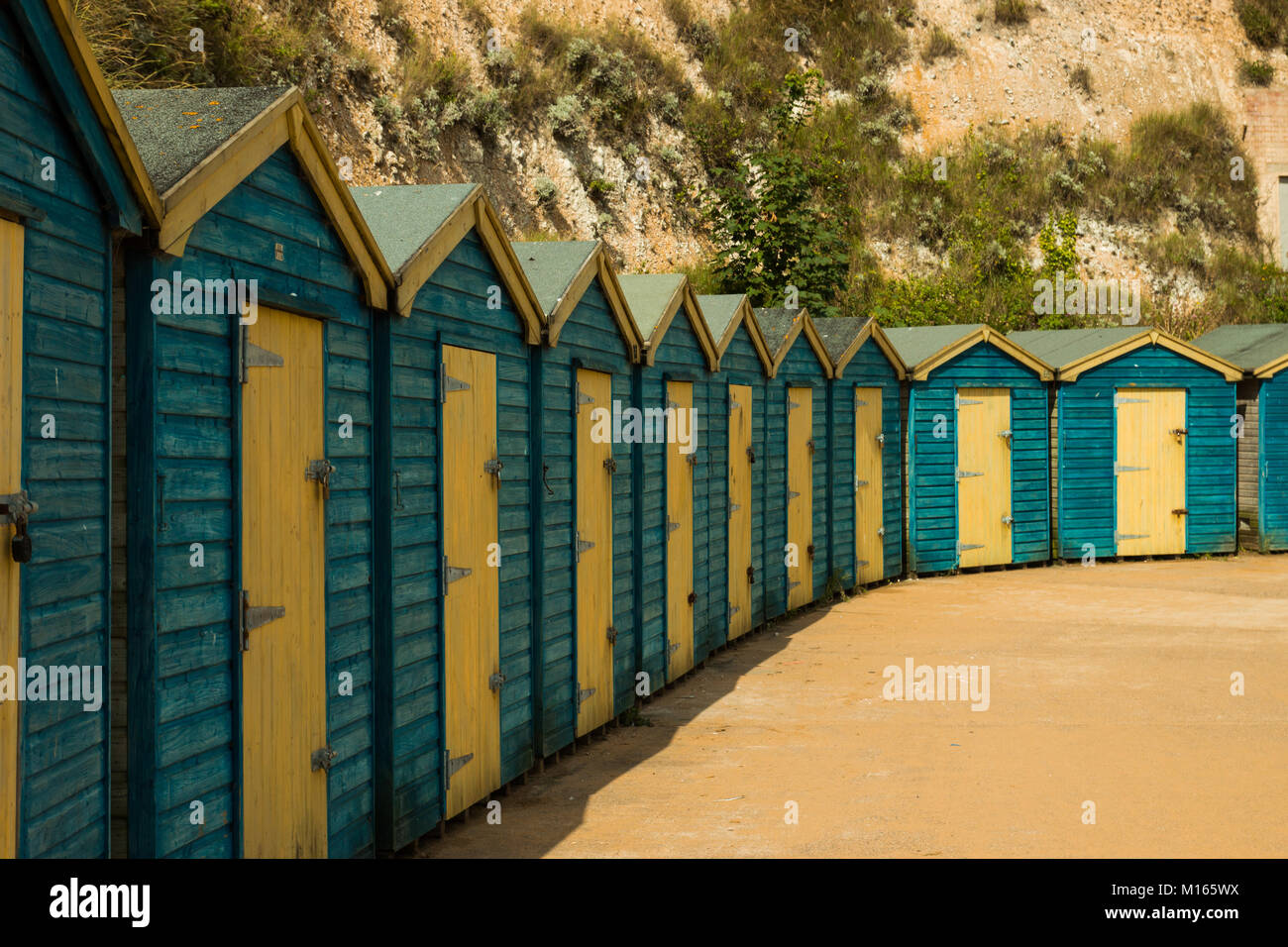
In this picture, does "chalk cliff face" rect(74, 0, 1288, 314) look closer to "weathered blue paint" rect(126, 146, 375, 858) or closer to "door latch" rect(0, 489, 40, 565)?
"weathered blue paint" rect(126, 146, 375, 858)

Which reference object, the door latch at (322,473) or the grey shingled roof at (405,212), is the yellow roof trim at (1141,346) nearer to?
the grey shingled roof at (405,212)

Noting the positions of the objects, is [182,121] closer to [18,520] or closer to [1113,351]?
[18,520]

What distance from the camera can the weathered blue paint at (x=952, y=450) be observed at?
1688 cm

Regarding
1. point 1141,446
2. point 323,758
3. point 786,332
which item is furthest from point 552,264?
point 1141,446

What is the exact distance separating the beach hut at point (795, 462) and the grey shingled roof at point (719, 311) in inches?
42.2

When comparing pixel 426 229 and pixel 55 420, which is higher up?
pixel 426 229

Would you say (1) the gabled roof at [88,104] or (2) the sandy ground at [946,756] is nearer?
(1) the gabled roof at [88,104]

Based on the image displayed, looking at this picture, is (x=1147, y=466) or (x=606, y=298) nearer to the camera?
(x=606, y=298)

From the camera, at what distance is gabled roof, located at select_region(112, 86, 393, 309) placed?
413cm

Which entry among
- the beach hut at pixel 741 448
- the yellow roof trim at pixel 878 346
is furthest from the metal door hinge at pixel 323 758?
the yellow roof trim at pixel 878 346

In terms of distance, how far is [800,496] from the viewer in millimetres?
13898

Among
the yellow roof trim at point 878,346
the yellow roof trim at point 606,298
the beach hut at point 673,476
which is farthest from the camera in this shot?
the yellow roof trim at point 878,346

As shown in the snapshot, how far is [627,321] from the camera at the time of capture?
30.5ft

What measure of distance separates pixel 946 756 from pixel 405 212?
442cm
